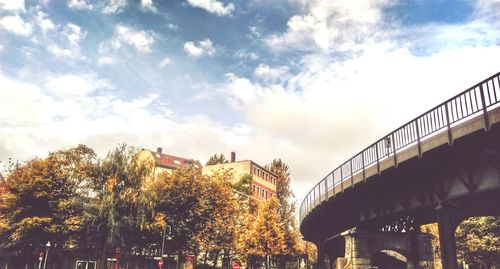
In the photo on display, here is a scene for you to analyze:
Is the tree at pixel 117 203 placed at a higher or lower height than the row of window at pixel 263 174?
lower

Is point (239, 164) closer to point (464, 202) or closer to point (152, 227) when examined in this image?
point (152, 227)

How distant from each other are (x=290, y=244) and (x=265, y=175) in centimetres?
3429

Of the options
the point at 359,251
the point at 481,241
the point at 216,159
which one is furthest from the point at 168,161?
the point at 359,251

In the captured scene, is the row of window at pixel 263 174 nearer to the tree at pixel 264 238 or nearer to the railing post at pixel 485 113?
the tree at pixel 264 238

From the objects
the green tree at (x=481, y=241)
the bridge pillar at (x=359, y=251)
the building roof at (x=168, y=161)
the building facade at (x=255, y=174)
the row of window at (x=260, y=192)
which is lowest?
the bridge pillar at (x=359, y=251)

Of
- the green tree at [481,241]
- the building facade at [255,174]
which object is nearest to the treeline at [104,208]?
the green tree at [481,241]

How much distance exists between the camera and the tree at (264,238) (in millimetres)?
54906

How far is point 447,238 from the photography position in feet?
51.1

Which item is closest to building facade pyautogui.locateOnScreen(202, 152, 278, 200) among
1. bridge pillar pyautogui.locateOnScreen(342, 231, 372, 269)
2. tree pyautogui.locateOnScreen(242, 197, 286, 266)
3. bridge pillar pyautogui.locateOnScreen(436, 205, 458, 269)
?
tree pyautogui.locateOnScreen(242, 197, 286, 266)

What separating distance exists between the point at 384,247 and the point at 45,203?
104 feet

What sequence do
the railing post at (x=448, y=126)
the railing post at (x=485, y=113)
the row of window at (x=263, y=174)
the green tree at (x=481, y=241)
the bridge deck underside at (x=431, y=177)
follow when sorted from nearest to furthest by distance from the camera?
the railing post at (x=485, y=113) < the bridge deck underside at (x=431, y=177) < the railing post at (x=448, y=126) < the green tree at (x=481, y=241) < the row of window at (x=263, y=174)

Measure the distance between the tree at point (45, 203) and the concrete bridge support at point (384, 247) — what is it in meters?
26.8

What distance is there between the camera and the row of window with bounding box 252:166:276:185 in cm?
8747

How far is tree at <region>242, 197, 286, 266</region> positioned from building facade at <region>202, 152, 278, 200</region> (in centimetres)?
2505
